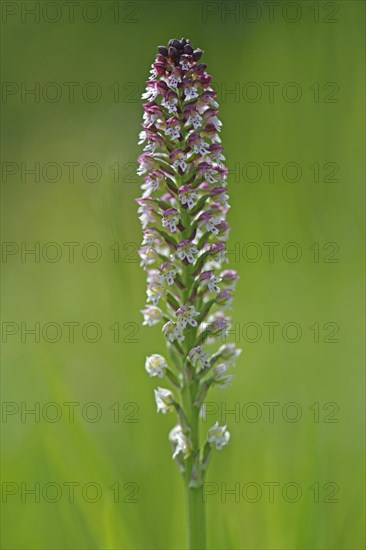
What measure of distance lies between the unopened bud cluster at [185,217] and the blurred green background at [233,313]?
396mm

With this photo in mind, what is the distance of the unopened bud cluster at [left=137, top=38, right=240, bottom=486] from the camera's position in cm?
163

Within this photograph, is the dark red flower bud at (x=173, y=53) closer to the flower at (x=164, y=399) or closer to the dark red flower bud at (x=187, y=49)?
the dark red flower bud at (x=187, y=49)

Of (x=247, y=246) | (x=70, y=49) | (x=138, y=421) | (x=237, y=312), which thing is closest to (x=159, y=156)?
(x=138, y=421)

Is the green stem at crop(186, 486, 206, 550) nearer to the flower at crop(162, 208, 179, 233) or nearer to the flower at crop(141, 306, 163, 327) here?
the flower at crop(141, 306, 163, 327)

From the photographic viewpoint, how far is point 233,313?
12.3 feet

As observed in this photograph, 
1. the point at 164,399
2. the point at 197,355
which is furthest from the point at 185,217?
the point at 164,399

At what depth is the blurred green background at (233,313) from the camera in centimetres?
212

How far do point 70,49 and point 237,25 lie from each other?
174 centimetres

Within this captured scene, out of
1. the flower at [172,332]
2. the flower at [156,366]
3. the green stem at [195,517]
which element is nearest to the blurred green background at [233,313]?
the green stem at [195,517]

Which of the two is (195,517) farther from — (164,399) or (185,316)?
(185,316)

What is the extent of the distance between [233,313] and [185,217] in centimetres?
211

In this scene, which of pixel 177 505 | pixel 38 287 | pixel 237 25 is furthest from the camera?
pixel 237 25

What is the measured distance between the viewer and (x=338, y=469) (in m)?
2.53

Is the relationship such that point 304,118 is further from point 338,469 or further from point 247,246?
point 338,469
